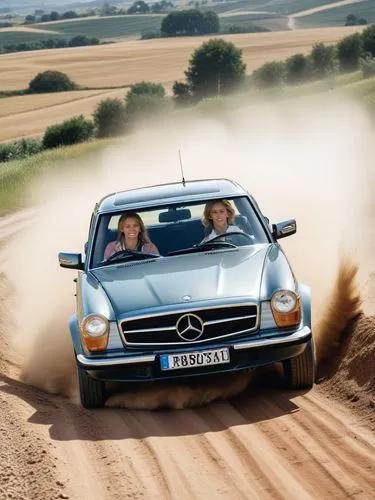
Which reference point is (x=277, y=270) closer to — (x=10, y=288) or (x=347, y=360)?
(x=347, y=360)

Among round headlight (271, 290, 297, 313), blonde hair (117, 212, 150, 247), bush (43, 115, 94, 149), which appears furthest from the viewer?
bush (43, 115, 94, 149)

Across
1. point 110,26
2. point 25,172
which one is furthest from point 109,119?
point 110,26

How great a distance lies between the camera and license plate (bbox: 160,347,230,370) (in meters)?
8.16

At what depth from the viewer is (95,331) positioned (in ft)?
27.4

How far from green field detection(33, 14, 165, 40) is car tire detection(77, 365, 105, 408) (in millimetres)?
151717

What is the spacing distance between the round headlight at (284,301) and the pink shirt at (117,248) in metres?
1.59

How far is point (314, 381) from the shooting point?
926 centimetres

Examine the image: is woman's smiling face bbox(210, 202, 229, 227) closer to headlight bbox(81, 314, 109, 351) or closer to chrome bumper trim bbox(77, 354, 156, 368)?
headlight bbox(81, 314, 109, 351)

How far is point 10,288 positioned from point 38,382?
20.3 ft

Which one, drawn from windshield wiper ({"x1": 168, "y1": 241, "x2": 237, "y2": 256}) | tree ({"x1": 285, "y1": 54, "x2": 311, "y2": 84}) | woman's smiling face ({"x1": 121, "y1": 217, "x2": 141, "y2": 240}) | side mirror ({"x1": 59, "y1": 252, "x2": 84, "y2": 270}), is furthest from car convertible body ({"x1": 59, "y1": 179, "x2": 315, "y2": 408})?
tree ({"x1": 285, "y1": 54, "x2": 311, "y2": 84})

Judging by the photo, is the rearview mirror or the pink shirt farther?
the rearview mirror

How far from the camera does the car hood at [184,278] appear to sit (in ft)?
27.5

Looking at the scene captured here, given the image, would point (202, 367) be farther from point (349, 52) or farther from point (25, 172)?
point (349, 52)

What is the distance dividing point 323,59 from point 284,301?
88.4 m
